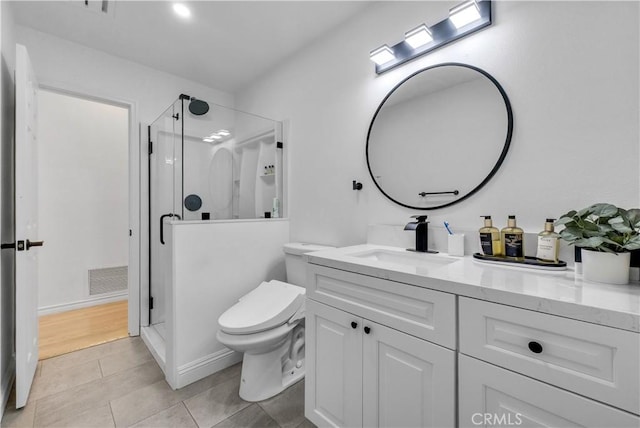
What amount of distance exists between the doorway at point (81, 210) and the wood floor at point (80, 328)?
1cm

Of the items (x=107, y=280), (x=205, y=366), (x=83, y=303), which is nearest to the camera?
(x=205, y=366)

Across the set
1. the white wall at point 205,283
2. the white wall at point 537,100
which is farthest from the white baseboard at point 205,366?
the white wall at point 537,100

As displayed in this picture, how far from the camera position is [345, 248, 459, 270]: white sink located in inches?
51.4

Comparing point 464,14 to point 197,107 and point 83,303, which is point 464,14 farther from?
point 83,303

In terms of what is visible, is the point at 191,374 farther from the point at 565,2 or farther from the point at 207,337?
the point at 565,2

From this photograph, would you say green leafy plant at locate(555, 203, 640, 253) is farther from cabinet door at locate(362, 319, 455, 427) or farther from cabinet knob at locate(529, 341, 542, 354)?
cabinet door at locate(362, 319, 455, 427)

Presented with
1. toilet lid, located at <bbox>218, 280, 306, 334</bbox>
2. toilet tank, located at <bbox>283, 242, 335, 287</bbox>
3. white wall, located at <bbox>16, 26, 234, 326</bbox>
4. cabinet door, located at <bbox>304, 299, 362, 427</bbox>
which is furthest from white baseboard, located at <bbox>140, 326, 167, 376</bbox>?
cabinet door, located at <bbox>304, 299, 362, 427</bbox>

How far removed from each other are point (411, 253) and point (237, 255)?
47.5 inches

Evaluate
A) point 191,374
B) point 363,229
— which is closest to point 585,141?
point 363,229

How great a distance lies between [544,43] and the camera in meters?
1.14

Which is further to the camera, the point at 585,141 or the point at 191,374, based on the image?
the point at 191,374

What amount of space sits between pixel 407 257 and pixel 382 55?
1181mm

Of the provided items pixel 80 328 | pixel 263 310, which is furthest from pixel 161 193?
pixel 80 328

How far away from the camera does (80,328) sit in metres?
2.48
